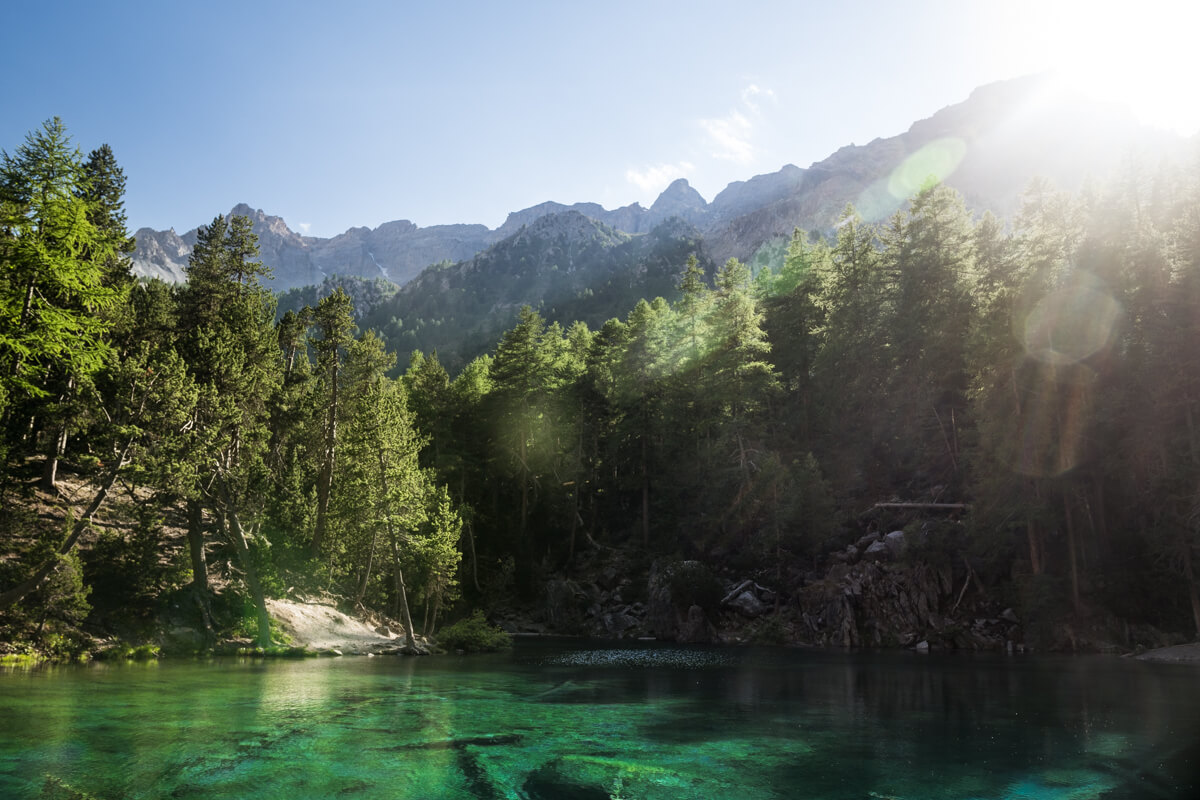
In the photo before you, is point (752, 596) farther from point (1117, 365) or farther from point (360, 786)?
point (360, 786)

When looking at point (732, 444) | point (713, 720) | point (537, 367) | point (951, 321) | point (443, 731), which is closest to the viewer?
point (443, 731)

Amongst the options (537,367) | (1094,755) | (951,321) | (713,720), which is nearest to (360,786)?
(713,720)

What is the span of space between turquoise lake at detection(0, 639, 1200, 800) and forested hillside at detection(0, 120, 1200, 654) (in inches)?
333

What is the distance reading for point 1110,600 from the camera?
34.2 meters

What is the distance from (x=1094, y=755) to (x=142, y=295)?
43.0 metres

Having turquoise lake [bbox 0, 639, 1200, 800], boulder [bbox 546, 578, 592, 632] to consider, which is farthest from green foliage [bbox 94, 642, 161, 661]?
boulder [bbox 546, 578, 592, 632]

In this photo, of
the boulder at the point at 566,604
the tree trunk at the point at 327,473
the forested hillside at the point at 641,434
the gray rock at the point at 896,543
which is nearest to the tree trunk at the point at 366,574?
the forested hillside at the point at 641,434

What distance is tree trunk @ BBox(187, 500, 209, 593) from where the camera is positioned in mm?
29438

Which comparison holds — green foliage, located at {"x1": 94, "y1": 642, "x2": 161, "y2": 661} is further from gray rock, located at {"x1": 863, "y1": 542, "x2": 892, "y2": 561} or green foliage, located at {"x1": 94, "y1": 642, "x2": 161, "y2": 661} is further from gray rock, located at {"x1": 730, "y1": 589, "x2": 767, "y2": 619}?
gray rock, located at {"x1": 863, "y1": 542, "x2": 892, "y2": 561}

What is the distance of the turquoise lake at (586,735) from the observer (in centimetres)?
920

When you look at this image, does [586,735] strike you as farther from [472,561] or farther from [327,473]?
[472,561]

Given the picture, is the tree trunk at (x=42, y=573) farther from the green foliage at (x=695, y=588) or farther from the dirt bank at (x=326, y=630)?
the green foliage at (x=695, y=588)

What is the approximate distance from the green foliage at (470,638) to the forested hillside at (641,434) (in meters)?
1.83

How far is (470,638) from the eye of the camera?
120ft
